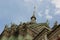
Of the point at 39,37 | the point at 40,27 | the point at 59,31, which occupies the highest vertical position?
the point at 59,31

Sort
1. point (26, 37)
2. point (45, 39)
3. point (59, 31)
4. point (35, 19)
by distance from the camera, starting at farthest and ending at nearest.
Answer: point (35, 19) → point (26, 37) → point (45, 39) → point (59, 31)

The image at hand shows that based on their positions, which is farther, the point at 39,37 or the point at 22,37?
the point at 22,37

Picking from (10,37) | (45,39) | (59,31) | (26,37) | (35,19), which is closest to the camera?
(59,31)

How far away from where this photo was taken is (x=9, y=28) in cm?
9100

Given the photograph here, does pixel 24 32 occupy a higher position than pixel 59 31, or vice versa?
pixel 59 31

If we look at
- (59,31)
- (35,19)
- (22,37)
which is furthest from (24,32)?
(59,31)

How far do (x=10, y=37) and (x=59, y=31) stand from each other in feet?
121

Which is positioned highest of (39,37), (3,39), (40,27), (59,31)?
(59,31)

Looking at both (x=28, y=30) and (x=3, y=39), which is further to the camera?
(x=3, y=39)

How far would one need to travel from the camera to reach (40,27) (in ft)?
274

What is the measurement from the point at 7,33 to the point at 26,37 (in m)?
10.8

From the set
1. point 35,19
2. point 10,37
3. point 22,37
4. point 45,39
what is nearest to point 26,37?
point 22,37

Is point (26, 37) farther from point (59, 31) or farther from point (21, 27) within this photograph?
point (59, 31)

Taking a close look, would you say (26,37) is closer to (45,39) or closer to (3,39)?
(3,39)
